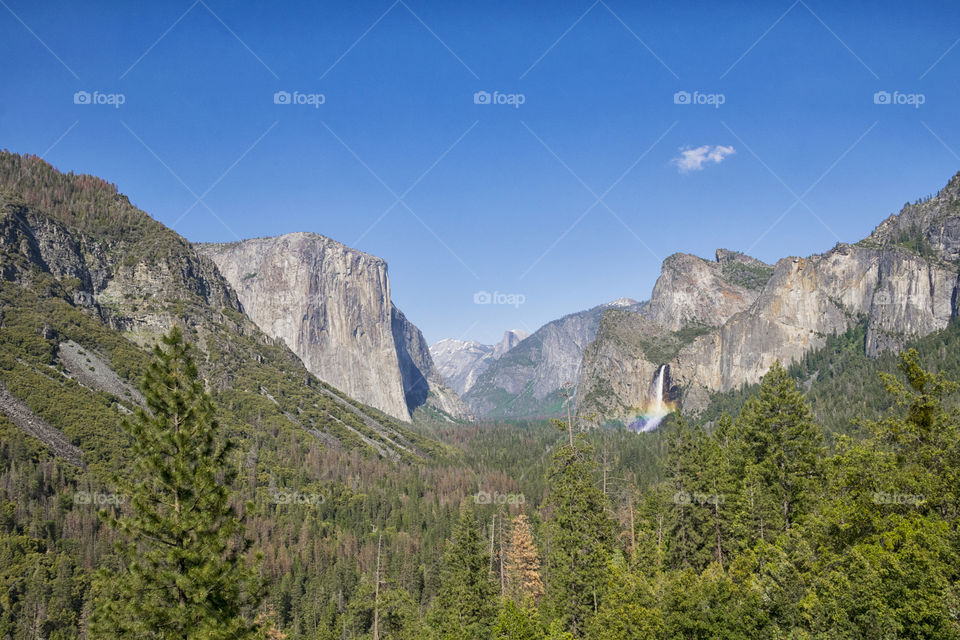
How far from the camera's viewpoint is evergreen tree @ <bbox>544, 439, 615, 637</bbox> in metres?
33.3

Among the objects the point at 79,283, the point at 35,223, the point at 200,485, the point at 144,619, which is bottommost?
the point at 144,619

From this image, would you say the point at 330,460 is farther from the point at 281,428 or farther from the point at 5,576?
the point at 5,576

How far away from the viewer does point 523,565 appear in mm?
63406

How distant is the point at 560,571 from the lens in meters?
34.2

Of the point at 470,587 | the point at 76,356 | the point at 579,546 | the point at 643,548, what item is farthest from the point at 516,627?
the point at 76,356

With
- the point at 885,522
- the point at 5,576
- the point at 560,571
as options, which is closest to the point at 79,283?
the point at 5,576

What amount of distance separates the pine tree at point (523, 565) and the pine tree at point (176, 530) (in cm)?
4458

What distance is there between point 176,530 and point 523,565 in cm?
5380

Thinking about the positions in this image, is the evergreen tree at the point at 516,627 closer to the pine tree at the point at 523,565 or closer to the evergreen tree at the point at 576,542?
the evergreen tree at the point at 576,542

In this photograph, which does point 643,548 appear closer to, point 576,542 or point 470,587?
point 576,542

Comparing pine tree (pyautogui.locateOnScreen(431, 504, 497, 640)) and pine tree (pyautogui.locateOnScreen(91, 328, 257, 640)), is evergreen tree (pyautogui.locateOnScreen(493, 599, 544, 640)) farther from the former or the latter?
pine tree (pyautogui.locateOnScreen(91, 328, 257, 640))

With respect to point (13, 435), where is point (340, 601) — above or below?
below

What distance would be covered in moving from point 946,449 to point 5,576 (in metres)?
94.8

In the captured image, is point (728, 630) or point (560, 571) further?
point (560, 571)
